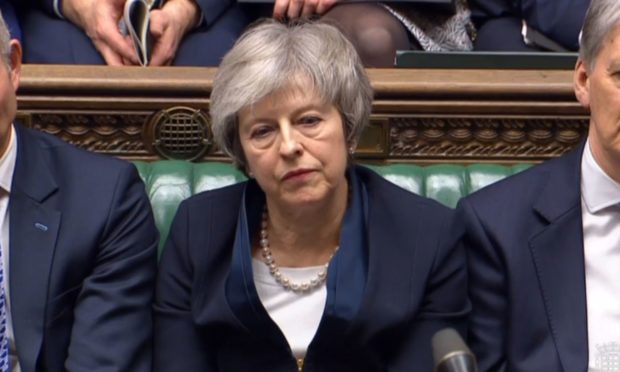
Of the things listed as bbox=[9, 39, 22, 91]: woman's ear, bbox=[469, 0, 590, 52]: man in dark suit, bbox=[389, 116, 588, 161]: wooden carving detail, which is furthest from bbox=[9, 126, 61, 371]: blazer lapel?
bbox=[469, 0, 590, 52]: man in dark suit

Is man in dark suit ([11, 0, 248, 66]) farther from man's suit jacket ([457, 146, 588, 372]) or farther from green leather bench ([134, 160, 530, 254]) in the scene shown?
man's suit jacket ([457, 146, 588, 372])

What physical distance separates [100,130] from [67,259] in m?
0.53

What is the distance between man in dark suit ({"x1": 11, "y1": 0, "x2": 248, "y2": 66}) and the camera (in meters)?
2.39

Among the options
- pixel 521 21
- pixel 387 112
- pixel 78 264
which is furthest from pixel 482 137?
pixel 78 264

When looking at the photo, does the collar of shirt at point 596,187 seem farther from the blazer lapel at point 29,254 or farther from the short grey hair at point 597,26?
the blazer lapel at point 29,254

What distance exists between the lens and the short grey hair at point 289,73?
1.79m

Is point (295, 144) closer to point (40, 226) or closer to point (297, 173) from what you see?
point (297, 173)

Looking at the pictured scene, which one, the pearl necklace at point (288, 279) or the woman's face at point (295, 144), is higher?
the woman's face at point (295, 144)

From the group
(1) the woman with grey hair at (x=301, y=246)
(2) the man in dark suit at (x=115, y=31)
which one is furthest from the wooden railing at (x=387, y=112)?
(1) the woman with grey hair at (x=301, y=246)

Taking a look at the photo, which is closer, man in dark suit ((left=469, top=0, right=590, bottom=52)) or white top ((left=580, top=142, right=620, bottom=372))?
white top ((left=580, top=142, right=620, bottom=372))

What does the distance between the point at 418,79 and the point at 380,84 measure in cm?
7

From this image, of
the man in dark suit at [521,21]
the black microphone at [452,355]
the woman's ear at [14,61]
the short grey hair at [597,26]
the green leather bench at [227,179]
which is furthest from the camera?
the man in dark suit at [521,21]

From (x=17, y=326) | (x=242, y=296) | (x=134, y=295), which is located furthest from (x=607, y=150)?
(x=17, y=326)

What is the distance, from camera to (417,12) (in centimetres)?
248
